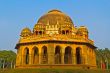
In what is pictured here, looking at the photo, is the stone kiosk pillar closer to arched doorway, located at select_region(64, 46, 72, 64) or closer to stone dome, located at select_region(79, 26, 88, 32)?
arched doorway, located at select_region(64, 46, 72, 64)

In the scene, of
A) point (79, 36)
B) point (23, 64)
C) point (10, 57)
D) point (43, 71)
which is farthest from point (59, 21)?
point (10, 57)

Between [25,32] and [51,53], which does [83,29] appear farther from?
[25,32]

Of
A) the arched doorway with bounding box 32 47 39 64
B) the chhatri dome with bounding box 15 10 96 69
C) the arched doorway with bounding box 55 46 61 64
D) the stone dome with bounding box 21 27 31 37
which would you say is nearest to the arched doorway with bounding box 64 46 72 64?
the chhatri dome with bounding box 15 10 96 69

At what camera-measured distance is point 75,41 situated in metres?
46.3

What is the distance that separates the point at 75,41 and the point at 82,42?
1.32 m

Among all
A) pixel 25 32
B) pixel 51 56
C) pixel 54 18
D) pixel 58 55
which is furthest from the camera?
pixel 54 18

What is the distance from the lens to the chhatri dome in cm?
4531

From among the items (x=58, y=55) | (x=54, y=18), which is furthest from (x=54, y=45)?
(x=54, y=18)

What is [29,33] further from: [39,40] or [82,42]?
[82,42]

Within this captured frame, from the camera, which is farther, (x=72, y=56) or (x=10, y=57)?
(x=10, y=57)

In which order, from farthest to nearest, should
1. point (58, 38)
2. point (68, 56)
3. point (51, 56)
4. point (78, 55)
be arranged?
1. point (78, 55)
2. point (68, 56)
3. point (58, 38)
4. point (51, 56)

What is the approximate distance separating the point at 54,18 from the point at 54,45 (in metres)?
8.17

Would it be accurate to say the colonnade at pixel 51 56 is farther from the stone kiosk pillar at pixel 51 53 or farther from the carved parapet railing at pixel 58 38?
the carved parapet railing at pixel 58 38

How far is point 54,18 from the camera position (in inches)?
2035
